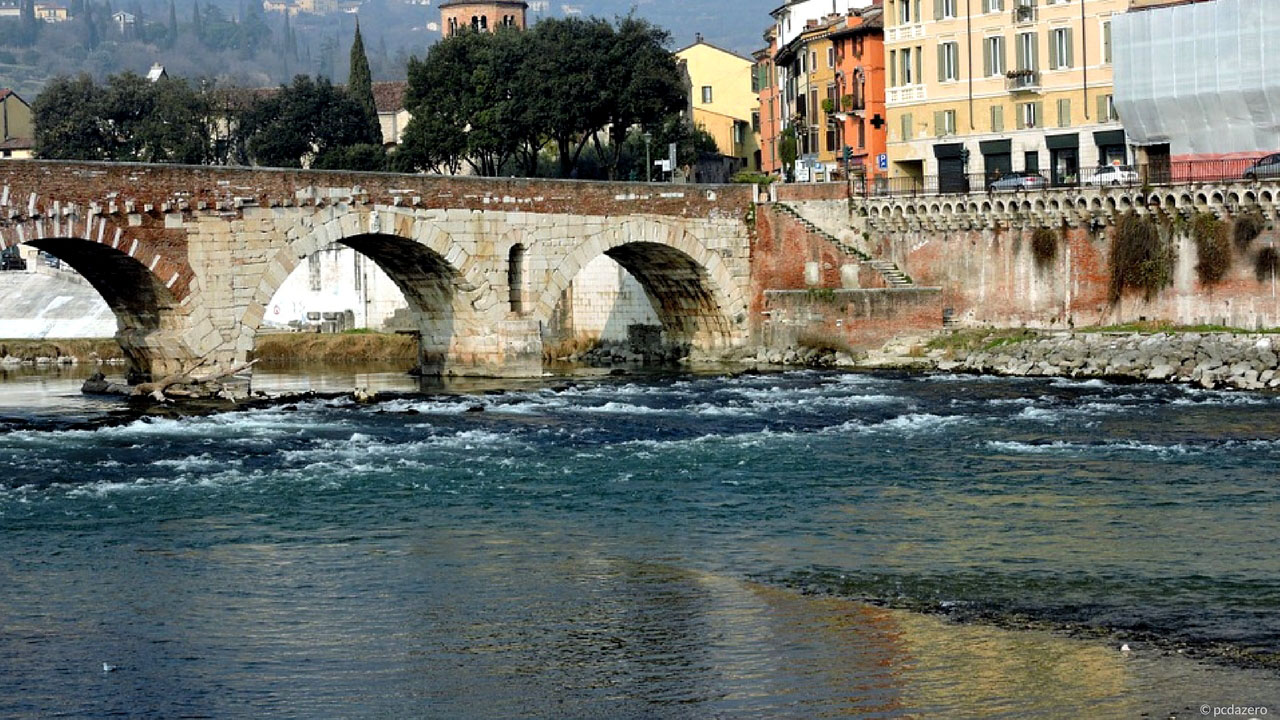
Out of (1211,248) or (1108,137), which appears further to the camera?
(1108,137)

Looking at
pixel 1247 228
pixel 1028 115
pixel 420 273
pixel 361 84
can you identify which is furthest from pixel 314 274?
pixel 361 84

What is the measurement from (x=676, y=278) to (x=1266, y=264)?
62.5 feet

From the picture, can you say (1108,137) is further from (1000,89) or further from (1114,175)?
(1114,175)

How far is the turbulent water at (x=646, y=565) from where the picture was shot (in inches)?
754

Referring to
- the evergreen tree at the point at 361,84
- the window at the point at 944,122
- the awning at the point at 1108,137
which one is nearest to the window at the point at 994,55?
the window at the point at 944,122

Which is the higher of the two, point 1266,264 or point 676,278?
point 676,278

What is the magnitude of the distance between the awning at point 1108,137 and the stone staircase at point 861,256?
312 inches

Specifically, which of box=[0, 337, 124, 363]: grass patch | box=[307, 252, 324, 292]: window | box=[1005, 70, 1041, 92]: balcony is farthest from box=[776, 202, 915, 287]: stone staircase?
box=[0, 337, 124, 363]: grass patch

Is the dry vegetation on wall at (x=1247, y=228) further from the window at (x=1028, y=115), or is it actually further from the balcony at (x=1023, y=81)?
the balcony at (x=1023, y=81)

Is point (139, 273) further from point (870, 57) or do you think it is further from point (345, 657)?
point (870, 57)

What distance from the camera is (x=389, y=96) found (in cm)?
13200

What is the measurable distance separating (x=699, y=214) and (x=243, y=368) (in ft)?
58.8

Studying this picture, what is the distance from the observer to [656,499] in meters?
31.4

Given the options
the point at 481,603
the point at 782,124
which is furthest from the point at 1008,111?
the point at 481,603
